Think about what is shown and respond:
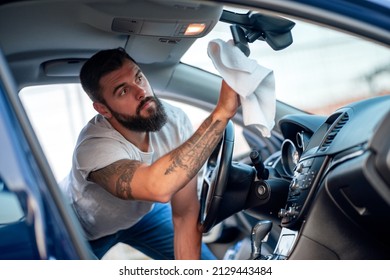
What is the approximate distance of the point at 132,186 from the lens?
6.45 feet

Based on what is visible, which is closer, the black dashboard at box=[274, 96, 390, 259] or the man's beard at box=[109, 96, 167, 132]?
the black dashboard at box=[274, 96, 390, 259]

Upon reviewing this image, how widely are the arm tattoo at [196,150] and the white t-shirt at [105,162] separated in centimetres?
29

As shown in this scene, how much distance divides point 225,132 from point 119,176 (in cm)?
33

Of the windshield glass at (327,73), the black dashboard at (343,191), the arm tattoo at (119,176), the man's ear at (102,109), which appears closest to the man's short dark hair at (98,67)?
the man's ear at (102,109)

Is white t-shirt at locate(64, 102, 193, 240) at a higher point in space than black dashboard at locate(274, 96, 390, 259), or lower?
lower

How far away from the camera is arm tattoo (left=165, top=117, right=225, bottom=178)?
188cm

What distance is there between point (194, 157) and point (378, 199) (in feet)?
1.66

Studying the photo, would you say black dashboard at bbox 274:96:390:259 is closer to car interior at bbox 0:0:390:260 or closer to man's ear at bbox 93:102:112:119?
car interior at bbox 0:0:390:260

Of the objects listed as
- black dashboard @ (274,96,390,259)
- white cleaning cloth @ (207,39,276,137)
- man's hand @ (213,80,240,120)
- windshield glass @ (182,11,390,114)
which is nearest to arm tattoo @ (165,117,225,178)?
man's hand @ (213,80,240,120)

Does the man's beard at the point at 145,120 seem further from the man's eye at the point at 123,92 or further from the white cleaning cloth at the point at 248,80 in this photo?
the white cleaning cloth at the point at 248,80

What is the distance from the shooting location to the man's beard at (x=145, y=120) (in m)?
2.32

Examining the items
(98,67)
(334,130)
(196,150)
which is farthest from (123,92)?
(334,130)

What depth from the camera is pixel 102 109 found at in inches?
94.0

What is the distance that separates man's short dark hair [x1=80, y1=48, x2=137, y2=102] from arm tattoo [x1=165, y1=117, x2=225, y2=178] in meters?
0.50
